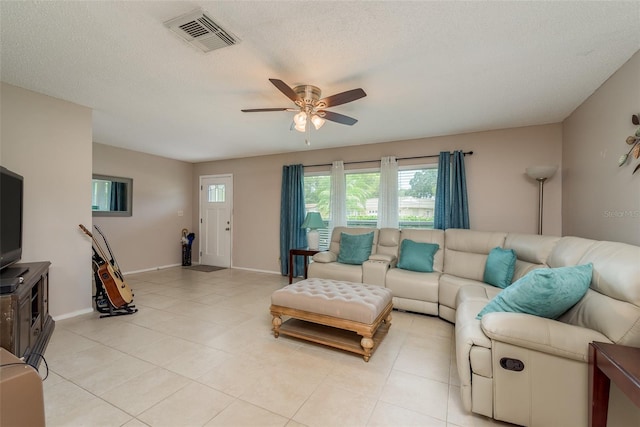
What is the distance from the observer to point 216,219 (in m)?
6.17

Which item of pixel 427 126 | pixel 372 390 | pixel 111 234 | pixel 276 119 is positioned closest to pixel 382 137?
pixel 427 126

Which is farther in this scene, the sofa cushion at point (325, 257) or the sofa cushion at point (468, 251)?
the sofa cushion at point (325, 257)

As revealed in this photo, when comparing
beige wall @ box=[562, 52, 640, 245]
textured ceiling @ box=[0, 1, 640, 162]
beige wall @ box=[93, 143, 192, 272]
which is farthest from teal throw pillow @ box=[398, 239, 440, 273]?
beige wall @ box=[93, 143, 192, 272]

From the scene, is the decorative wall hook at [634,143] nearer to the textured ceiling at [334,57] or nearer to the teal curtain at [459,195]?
the textured ceiling at [334,57]

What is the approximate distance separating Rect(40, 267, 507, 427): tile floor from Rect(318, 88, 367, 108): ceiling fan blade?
2.17 meters

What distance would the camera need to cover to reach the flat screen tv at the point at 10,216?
208 cm

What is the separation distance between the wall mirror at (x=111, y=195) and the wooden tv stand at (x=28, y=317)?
2.45 m

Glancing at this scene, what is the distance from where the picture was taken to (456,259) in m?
3.39

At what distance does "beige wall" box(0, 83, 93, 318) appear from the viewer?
2609mm

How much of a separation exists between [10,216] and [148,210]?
337 centimetres

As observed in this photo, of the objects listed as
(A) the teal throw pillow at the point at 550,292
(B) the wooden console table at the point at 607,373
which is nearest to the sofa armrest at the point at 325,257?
(A) the teal throw pillow at the point at 550,292

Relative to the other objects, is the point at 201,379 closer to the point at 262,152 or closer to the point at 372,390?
the point at 372,390

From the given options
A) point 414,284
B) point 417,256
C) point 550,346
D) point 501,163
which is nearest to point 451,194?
point 501,163

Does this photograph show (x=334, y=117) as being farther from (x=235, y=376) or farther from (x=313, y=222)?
(x=235, y=376)
